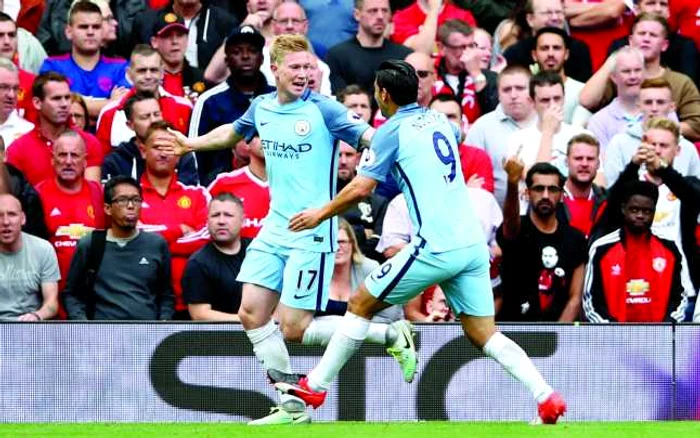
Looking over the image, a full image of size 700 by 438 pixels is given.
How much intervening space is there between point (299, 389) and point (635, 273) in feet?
11.7

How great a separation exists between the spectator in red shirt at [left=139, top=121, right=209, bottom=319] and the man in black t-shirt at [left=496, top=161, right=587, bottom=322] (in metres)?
2.42

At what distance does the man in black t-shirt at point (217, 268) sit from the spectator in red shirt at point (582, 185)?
2693 mm

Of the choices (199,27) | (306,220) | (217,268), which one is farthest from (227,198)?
(199,27)

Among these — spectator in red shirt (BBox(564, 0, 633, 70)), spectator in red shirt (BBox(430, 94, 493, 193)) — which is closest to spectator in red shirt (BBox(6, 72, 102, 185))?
spectator in red shirt (BBox(430, 94, 493, 193))

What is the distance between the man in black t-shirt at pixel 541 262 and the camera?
12469 mm

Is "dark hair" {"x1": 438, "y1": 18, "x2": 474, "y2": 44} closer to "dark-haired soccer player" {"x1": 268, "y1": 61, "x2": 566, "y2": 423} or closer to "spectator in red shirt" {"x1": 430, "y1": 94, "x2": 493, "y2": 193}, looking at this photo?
"spectator in red shirt" {"x1": 430, "y1": 94, "x2": 493, "y2": 193}

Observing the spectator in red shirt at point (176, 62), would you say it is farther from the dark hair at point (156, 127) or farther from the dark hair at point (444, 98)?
the dark hair at point (444, 98)

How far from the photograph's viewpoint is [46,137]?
13398 millimetres

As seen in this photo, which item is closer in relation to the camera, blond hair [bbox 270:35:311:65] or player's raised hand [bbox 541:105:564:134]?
blond hair [bbox 270:35:311:65]

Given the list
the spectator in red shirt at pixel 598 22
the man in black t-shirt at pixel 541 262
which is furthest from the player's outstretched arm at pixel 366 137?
the spectator in red shirt at pixel 598 22

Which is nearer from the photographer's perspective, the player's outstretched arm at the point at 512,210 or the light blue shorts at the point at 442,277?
the light blue shorts at the point at 442,277

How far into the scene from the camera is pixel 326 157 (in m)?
10.3

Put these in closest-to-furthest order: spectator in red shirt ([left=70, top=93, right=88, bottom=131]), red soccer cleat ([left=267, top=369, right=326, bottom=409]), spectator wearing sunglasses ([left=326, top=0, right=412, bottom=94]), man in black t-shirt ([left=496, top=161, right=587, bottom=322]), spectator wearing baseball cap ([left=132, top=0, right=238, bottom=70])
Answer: red soccer cleat ([left=267, top=369, right=326, bottom=409])
man in black t-shirt ([left=496, top=161, right=587, bottom=322])
spectator in red shirt ([left=70, top=93, right=88, bottom=131])
spectator wearing sunglasses ([left=326, top=0, right=412, bottom=94])
spectator wearing baseball cap ([left=132, top=0, right=238, bottom=70])

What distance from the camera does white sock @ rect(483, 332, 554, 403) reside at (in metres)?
9.46
